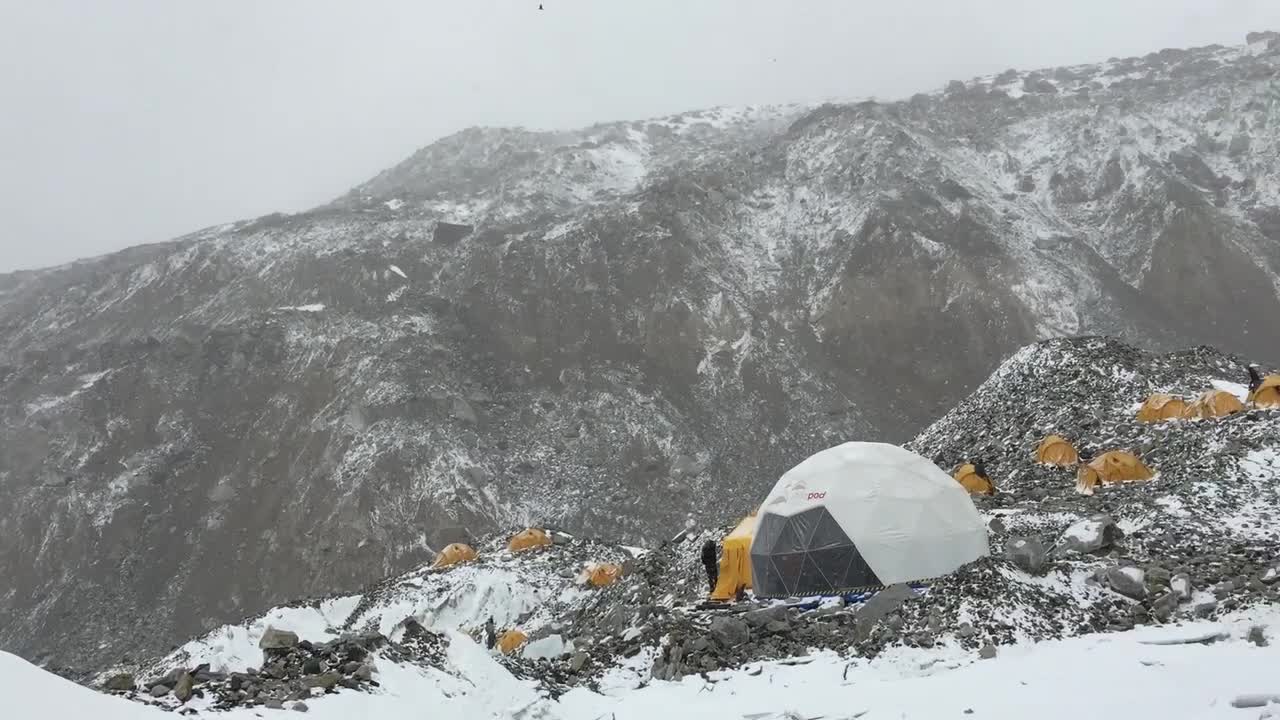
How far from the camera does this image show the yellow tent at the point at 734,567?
18.6m

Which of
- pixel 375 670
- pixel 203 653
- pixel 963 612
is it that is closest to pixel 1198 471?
pixel 963 612

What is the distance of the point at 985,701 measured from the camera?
865 centimetres

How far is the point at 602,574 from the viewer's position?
2569 centimetres

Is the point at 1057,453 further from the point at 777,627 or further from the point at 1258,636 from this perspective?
the point at 1258,636

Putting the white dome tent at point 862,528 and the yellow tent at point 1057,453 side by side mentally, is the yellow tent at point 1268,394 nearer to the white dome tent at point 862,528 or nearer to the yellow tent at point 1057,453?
the yellow tent at point 1057,453

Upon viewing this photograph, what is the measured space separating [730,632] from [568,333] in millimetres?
43543

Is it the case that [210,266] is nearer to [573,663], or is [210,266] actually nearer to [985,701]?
[573,663]

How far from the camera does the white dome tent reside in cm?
1628

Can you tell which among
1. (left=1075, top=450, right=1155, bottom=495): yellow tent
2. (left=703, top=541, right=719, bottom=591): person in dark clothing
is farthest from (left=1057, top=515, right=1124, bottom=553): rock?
(left=703, top=541, right=719, bottom=591): person in dark clothing

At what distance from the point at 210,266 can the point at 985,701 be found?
67.4 m

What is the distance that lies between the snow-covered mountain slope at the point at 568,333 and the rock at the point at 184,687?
32.9m

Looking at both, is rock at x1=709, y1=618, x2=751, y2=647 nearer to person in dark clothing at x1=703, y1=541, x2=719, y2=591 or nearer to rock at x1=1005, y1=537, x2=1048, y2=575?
rock at x1=1005, y1=537, x2=1048, y2=575

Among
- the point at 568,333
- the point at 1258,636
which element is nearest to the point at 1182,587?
the point at 1258,636

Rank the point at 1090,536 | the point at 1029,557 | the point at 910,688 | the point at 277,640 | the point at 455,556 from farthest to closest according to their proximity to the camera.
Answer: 1. the point at 455,556
2. the point at 1090,536
3. the point at 1029,557
4. the point at 277,640
5. the point at 910,688
